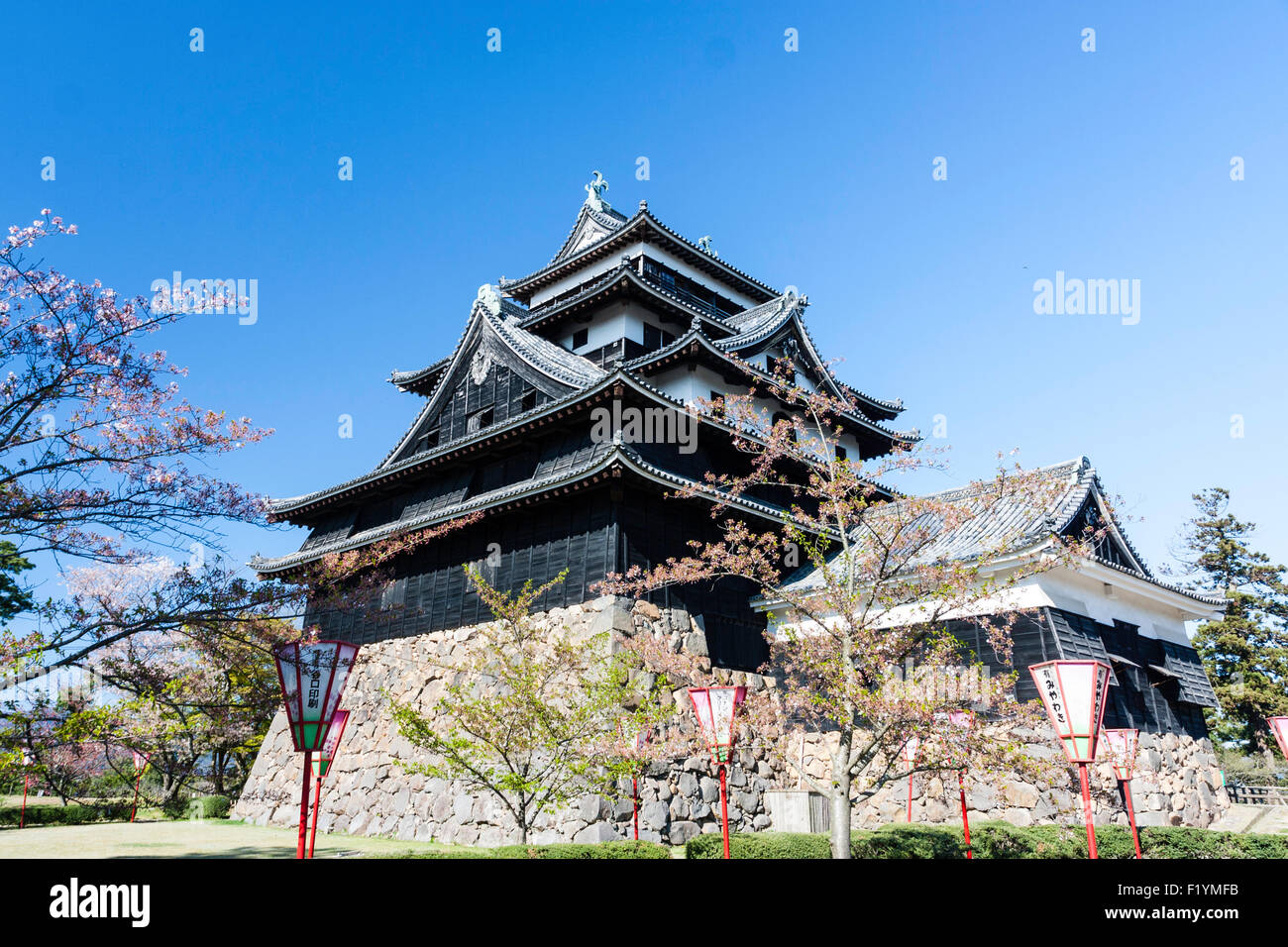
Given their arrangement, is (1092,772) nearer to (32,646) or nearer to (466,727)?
(466,727)

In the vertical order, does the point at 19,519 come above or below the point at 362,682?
above

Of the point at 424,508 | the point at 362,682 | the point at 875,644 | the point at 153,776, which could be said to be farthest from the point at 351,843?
the point at 153,776

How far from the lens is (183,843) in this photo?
16.9 m

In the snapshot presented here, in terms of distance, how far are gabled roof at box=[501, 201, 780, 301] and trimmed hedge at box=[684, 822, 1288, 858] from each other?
1972 cm

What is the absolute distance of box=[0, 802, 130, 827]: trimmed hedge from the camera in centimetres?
2475

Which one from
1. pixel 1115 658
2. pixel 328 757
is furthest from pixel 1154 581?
pixel 328 757

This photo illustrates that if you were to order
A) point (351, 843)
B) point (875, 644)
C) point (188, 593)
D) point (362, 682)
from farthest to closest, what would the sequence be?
point (362, 682)
point (351, 843)
point (875, 644)
point (188, 593)

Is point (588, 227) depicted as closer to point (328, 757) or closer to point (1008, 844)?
point (328, 757)

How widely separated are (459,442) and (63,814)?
19.2 meters

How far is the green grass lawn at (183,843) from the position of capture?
1455 cm

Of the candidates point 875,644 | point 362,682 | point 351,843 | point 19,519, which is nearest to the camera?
point 19,519

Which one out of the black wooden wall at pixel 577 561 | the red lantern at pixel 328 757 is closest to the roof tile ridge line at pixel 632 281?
the black wooden wall at pixel 577 561
